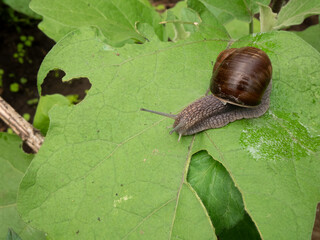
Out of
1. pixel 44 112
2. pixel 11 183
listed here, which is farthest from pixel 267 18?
pixel 11 183

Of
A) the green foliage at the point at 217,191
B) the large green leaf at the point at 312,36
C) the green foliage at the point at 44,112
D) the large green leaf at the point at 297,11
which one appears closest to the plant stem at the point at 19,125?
the green foliage at the point at 44,112

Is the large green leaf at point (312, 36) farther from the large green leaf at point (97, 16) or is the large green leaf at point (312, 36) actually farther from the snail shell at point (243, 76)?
the large green leaf at point (97, 16)

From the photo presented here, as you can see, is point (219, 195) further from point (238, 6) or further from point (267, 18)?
point (238, 6)

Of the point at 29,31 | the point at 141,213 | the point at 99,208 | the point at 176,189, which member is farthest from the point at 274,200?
the point at 29,31

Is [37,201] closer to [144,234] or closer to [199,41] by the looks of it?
[144,234]

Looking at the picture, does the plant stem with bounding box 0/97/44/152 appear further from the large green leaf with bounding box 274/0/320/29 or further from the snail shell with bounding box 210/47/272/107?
the large green leaf with bounding box 274/0/320/29

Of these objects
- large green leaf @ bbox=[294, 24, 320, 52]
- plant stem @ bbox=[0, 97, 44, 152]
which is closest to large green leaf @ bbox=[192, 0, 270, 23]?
large green leaf @ bbox=[294, 24, 320, 52]
